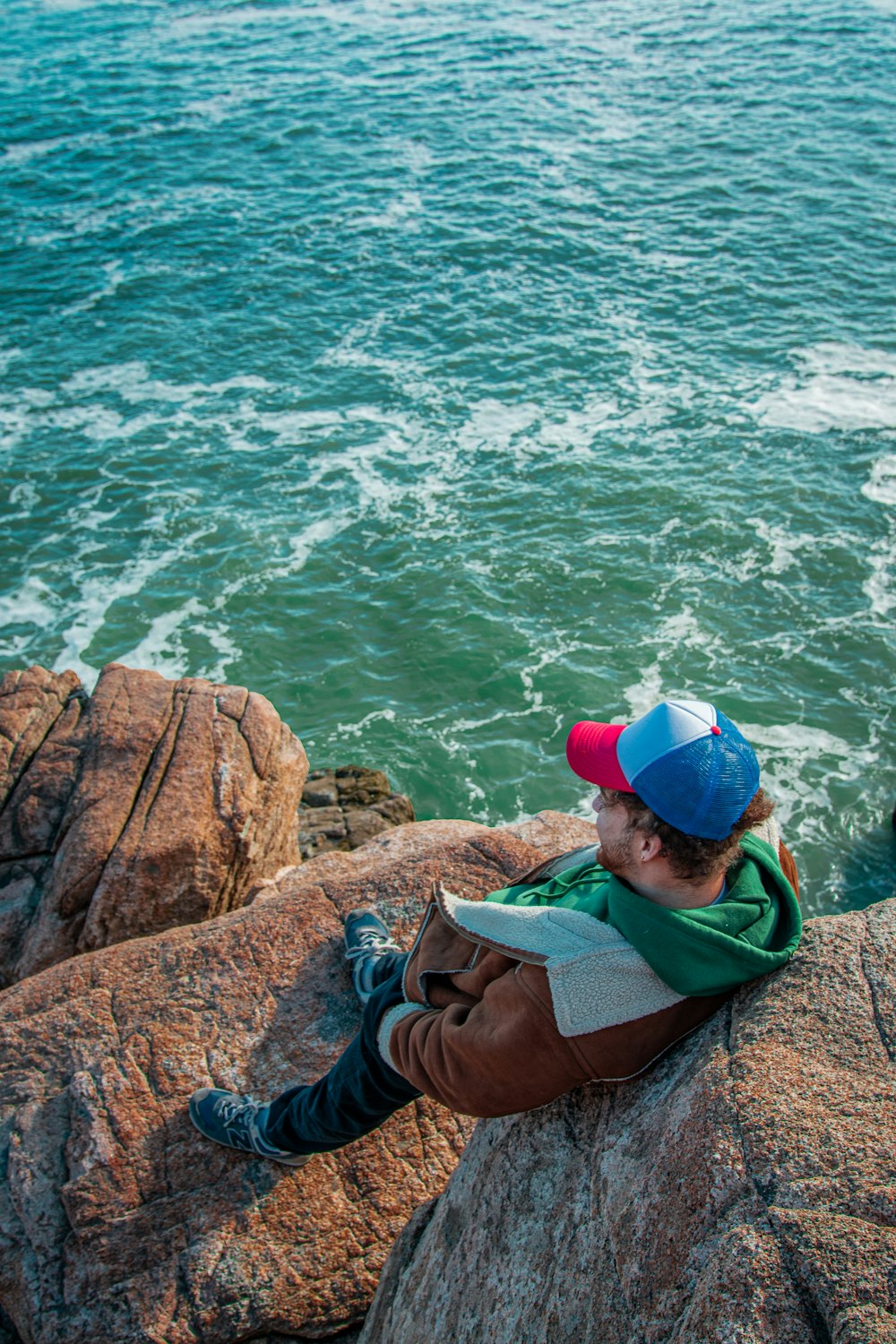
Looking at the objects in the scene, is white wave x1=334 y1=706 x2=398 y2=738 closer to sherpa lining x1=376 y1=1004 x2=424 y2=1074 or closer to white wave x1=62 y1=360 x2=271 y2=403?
sherpa lining x1=376 y1=1004 x2=424 y2=1074

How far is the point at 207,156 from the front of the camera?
96.2ft

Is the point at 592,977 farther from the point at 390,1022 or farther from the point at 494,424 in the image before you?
the point at 494,424

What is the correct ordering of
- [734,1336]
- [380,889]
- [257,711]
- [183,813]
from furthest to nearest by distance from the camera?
[257,711]
[183,813]
[380,889]
[734,1336]

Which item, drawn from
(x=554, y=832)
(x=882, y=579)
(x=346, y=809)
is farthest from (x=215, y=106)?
(x=554, y=832)

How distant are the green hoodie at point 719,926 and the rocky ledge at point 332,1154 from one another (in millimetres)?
150

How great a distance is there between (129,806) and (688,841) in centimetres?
580

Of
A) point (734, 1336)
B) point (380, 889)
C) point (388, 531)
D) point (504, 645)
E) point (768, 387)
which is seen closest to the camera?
point (734, 1336)

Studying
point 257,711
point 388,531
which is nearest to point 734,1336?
point 257,711

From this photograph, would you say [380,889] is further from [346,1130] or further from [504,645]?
[504,645]

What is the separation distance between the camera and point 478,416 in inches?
723

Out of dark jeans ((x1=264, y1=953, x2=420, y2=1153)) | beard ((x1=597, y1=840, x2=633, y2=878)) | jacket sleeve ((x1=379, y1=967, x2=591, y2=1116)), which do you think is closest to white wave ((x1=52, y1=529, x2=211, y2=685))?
dark jeans ((x1=264, y1=953, x2=420, y2=1153))

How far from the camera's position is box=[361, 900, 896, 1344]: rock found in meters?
2.75

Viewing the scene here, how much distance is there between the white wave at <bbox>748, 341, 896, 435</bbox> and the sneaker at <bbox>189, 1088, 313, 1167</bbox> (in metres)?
15.3

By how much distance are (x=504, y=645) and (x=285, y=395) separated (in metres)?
7.89
